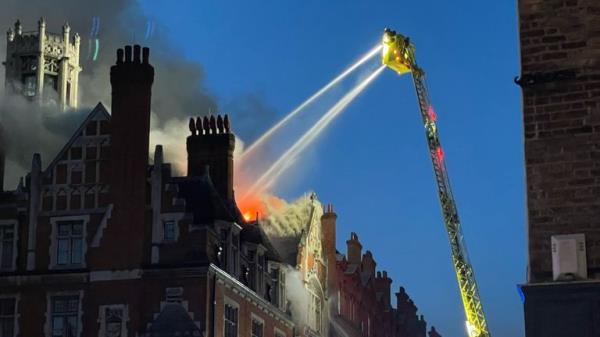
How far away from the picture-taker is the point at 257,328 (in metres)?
49.5

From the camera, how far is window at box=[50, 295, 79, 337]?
144ft

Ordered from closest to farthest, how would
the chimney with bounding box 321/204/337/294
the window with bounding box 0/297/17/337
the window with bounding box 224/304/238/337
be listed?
the window with bounding box 0/297/17/337, the window with bounding box 224/304/238/337, the chimney with bounding box 321/204/337/294

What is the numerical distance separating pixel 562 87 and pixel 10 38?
277 ft

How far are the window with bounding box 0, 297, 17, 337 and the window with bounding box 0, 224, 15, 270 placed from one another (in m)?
1.38

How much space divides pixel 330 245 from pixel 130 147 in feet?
68.3

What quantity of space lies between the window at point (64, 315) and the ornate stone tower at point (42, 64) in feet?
155

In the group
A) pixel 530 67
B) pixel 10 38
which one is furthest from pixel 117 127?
pixel 10 38

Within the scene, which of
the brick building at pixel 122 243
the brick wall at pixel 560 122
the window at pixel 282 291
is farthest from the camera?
the window at pixel 282 291

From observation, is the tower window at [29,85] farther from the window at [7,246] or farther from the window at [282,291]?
the window at [7,246]

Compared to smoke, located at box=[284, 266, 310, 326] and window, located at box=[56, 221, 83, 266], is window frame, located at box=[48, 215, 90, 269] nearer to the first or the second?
window, located at box=[56, 221, 83, 266]

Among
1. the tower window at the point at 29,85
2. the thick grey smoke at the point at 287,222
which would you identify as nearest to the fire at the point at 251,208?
the thick grey smoke at the point at 287,222

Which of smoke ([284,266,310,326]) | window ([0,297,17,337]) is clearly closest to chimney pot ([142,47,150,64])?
window ([0,297,17,337])

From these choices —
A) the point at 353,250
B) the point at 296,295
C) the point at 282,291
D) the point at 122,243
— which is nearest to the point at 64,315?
the point at 122,243

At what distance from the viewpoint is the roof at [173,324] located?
42.3 m
